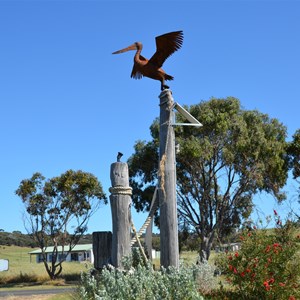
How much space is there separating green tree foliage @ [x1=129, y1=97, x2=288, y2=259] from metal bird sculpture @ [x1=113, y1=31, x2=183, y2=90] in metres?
17.3

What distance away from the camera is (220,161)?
26.9m

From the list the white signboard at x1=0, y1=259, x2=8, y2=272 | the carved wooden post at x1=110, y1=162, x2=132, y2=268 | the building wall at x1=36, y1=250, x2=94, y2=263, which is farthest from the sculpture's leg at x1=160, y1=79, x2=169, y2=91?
the building wall at x1=36, y1=250, x2=94, y2=263

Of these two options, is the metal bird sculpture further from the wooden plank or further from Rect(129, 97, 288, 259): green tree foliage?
Rect(129, 97, 288, 259): green tree foliage

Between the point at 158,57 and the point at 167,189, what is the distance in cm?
210

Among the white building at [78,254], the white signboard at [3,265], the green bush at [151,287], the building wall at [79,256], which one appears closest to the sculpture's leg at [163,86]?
the green bush at [151,287]

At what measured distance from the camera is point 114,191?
23.7ft

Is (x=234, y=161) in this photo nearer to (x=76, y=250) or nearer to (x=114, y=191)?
(x=114, y=191)

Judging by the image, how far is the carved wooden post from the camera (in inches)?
277

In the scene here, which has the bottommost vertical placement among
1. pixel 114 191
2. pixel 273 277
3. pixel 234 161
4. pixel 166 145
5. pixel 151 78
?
pixel 273 277

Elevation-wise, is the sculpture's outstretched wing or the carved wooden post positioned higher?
the sculpture's outstretched wing

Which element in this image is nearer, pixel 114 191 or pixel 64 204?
pixel 114 191

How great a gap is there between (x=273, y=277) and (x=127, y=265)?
10.2ft

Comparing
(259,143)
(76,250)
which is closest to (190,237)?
(259,143)

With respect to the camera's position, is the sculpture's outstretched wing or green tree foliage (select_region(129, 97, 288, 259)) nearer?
Answer: the sculpture's outstretched wing
